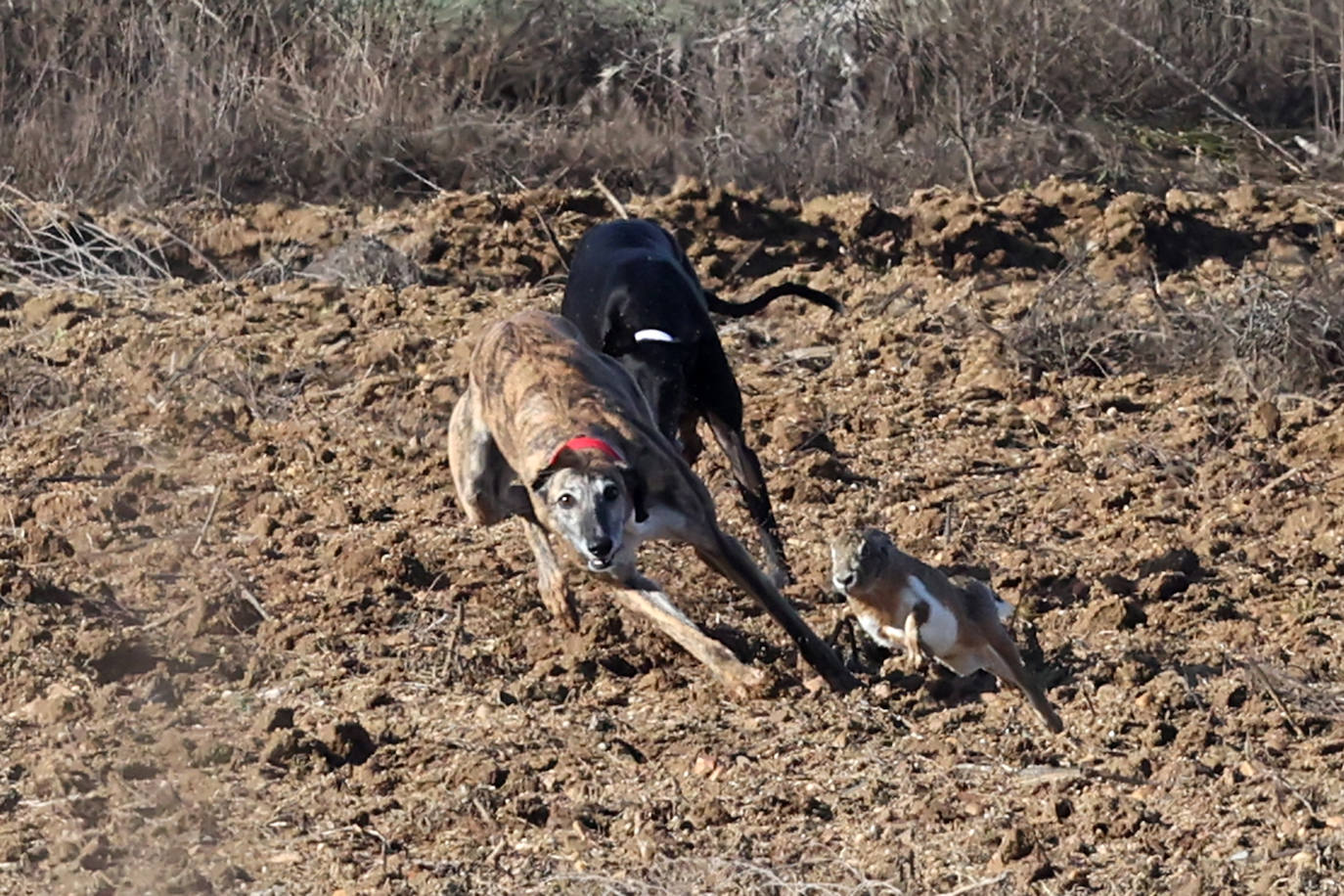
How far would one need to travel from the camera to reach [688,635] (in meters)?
7.61

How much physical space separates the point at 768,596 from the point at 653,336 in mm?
1577

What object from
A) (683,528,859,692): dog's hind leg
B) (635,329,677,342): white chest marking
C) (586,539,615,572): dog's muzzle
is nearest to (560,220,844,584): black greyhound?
(635,329,677,342): white chest marking

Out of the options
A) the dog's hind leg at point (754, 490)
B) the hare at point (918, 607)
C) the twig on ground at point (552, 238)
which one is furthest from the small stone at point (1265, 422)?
the twig on ground at point (552, 238)

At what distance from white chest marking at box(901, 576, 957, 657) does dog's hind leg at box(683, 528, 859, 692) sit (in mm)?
1056

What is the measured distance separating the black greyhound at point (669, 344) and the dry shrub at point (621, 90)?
4289 millimetres

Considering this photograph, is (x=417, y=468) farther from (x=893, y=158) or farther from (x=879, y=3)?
(x=879, y=3)

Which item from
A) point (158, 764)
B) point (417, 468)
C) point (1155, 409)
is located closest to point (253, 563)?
point (417, 468)

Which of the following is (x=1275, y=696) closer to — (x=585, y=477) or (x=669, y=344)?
(x=585, y=477)

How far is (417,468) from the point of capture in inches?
389

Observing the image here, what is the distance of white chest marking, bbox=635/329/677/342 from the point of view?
28.9ft

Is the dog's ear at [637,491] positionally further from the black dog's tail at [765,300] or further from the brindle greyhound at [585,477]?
the black dog's tail at [765,300]

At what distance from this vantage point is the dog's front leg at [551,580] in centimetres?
800

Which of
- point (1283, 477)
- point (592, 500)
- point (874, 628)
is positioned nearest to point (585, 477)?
point (592, 500)

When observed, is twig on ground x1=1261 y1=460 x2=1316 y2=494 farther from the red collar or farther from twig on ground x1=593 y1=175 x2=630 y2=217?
twig on ground x1=593 y1=175 x2=630 y2=217
